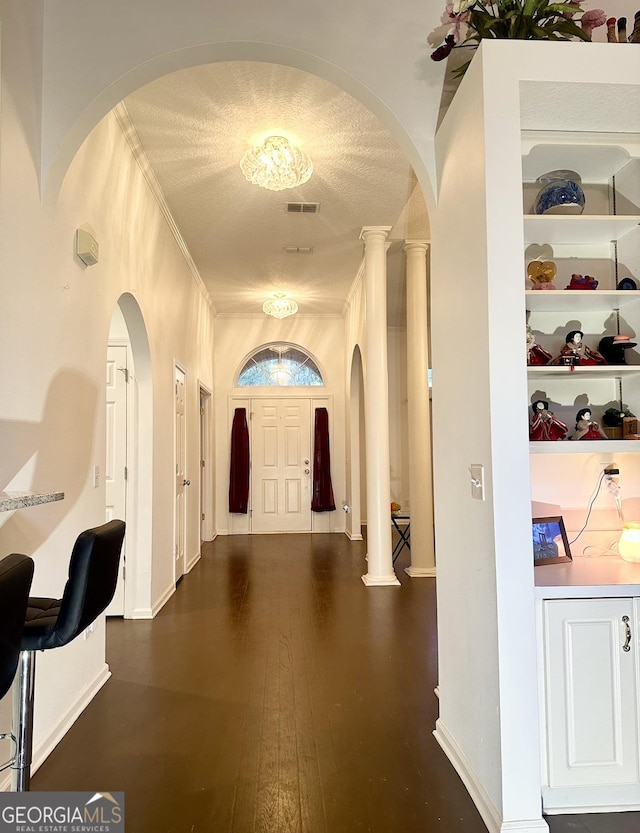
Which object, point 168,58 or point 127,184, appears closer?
point 168,58

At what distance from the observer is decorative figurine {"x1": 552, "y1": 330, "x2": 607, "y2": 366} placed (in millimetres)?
2283

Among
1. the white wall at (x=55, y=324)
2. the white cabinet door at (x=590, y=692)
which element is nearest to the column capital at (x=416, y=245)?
the white wall at (x=55, y=324)

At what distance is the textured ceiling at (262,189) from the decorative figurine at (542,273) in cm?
179

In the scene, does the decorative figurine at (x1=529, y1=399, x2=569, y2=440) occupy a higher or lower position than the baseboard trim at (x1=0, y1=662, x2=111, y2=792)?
higher

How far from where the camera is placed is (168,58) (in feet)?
7.78

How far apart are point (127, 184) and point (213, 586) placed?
11.1 feet

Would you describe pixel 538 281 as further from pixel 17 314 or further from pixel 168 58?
pixel 17 314

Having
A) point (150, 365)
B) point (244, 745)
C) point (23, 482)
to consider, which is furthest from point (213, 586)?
point (23, 482)

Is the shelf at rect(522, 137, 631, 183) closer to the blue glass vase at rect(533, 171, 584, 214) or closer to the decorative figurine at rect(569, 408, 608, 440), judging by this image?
the blue glass vase at rect(533, 171, 584, 214)

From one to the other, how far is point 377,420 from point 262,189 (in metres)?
2.23

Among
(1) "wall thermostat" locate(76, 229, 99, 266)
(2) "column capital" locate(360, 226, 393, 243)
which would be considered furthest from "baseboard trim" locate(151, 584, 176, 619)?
(2) "column capital" locate(360, 226, 393, 243)

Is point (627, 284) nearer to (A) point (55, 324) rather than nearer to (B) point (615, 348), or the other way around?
(B) point (615, 348)

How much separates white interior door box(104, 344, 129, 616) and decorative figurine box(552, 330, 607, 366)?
3.10 metres

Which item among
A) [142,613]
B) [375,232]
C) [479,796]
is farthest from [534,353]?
[375,232]
